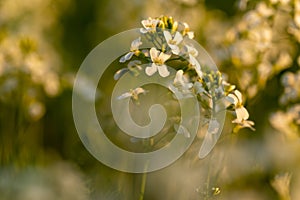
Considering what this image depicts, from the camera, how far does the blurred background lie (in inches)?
86.8

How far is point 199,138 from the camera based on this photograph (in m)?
2.08

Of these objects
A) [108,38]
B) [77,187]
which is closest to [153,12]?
[108,38]

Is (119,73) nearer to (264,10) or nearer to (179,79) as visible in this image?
(179,79)

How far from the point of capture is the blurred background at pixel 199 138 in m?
2.21

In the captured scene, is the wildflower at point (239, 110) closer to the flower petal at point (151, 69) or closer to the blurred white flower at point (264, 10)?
the flower petal at point (151, 69)

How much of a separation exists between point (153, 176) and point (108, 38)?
124 centimetres

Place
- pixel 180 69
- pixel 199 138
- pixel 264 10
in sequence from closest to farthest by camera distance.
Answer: pixel 180 69
pixel 199 138
pixel 264 10

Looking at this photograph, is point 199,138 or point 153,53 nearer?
point 153,53

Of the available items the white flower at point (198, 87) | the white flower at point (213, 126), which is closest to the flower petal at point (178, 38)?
the white flower at point (198, 87)

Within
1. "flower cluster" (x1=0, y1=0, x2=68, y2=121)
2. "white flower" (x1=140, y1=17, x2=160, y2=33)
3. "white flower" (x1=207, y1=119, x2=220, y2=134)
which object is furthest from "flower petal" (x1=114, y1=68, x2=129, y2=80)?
"flower cluster" (x1=0, y1=0, x2=68, y2=121)

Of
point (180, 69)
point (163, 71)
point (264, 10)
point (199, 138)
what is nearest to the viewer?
point (163, 71)

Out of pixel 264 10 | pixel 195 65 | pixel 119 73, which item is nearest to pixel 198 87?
pixel 195 65

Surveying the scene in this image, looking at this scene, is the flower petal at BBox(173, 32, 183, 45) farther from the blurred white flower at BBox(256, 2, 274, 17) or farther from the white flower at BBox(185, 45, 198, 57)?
the blurred white flower at BBox(256, 2, 274, 17)

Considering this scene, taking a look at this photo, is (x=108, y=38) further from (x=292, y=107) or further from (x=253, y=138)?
(x=292, y=107)
